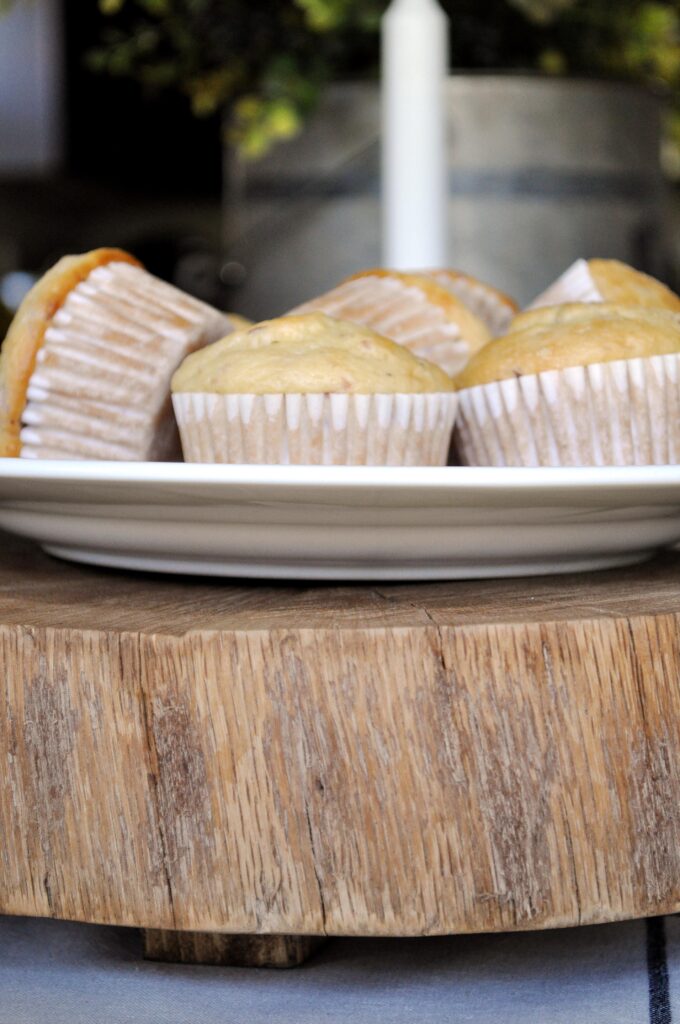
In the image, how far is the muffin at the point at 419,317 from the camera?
0.91 m

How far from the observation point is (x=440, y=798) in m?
0.59

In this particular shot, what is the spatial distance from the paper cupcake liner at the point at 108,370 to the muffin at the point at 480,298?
0.24 m

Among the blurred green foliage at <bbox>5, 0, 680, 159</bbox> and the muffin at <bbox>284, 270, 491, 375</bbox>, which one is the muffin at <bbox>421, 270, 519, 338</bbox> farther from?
the blurred green foliage at <bbox>5, 0, 680, 159</bbox>

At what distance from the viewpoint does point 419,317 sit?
2.99 ft

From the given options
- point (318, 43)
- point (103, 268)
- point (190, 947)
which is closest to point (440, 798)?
point (190, 947)

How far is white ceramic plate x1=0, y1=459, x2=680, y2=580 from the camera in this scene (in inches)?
23.8

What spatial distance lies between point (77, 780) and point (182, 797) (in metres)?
0.05

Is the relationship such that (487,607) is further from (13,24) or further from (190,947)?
(13,24)

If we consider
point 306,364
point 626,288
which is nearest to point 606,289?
point 626,288

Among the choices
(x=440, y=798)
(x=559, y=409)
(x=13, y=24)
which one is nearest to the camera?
(x=440, y=798)

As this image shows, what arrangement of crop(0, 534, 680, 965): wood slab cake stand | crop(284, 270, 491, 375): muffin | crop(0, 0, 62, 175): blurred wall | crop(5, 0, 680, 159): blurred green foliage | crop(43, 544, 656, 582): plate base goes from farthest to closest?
crop(0, 0, 62, 175): blurred wall, crop(5, 0, 680, 159): blurred green foliage, crop(284, 270, 491, 375): muffin, crop(43, 544, 656, 582): plate base, crop(0, 534, 680, 965): wood slab cake stand

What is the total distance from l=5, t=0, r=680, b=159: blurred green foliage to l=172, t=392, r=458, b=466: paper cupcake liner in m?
1.19

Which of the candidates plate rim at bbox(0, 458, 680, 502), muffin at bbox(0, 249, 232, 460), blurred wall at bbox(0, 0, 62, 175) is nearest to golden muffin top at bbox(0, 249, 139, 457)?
muffin at bbox(0, 249, 232, 460)

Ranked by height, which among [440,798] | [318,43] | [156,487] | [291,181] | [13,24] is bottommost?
[440,798]
